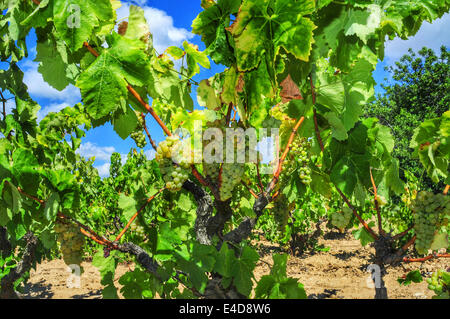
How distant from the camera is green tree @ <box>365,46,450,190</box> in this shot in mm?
17328

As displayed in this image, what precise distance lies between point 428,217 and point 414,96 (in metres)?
20.8

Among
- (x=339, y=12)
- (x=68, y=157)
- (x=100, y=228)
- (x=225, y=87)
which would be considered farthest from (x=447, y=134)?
(x=100, y=228)

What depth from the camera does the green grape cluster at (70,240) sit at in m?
1.63

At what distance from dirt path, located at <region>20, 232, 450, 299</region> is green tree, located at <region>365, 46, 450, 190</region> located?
1077 cm

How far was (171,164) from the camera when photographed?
1369mm

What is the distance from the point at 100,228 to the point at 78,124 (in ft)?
16.5

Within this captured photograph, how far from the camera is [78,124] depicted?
362 cm

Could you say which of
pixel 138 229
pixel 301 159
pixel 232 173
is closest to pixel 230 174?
pixel 232 173

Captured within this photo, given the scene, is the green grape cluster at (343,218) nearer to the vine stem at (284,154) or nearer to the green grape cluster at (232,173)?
the vine stem at (284,154)

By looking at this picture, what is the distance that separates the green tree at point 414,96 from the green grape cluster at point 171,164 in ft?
55.9

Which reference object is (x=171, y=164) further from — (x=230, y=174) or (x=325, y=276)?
(x=325, y=276)

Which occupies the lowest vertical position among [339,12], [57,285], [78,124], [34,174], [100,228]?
[57,285]

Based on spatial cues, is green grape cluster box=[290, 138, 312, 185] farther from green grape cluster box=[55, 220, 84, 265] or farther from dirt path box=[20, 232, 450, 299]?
dirt path box=[20, 232, 450, 299]
